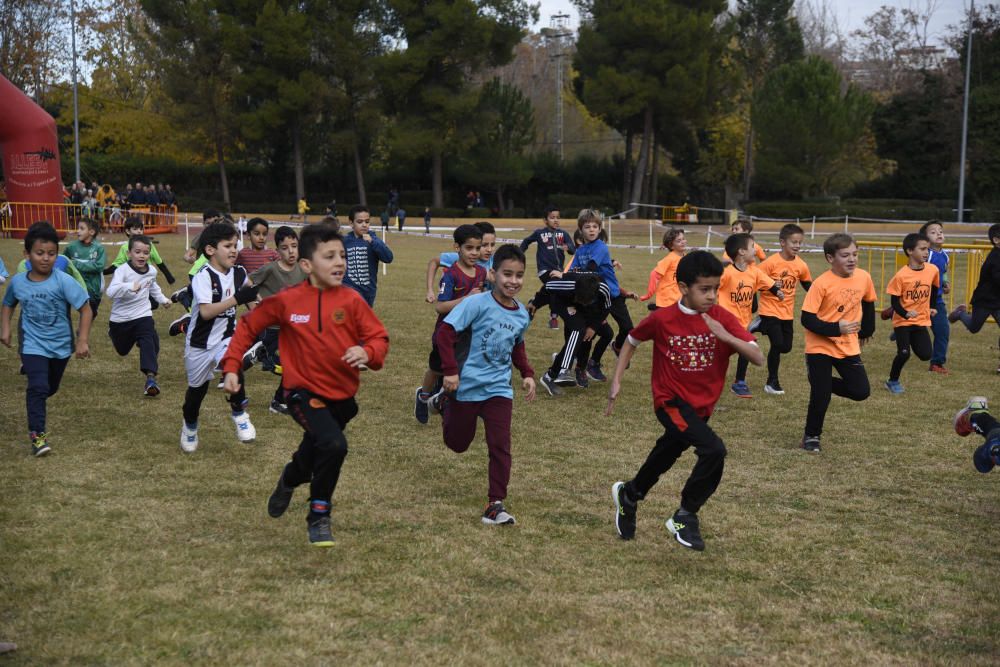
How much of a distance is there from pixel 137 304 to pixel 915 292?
8.56 metres

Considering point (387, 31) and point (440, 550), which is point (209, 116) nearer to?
point (387, 31)

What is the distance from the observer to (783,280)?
35.9 ft

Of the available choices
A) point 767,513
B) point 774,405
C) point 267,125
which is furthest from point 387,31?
point 767,513

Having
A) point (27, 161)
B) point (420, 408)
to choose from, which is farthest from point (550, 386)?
point (27, 161)

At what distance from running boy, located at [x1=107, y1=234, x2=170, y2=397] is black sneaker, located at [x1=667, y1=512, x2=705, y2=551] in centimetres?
596

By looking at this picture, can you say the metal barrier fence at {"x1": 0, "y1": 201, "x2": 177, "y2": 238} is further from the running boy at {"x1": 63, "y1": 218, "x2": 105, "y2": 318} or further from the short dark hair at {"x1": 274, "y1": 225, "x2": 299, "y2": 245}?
the short dark hair at {"x1": 274, "y1": 225, "x2": 299, "y2": 245}

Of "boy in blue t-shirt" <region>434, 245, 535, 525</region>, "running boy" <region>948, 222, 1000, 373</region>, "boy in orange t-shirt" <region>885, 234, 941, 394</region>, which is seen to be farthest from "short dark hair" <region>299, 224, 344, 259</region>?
"running boy" <region>948, 222, 1000, 373</region>

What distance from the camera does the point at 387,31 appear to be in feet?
180

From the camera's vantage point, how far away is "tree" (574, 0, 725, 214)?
51.5 metres

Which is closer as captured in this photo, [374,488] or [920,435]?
[374,488]

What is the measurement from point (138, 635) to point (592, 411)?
6029 mm

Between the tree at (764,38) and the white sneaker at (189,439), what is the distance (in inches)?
2479

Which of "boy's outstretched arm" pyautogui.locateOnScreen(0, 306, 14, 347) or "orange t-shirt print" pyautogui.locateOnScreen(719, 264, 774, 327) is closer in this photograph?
"boy's outstretched arm" pyautogui.locateOnScreen(0, 306, 14, 347)

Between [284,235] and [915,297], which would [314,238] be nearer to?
[284,235]
